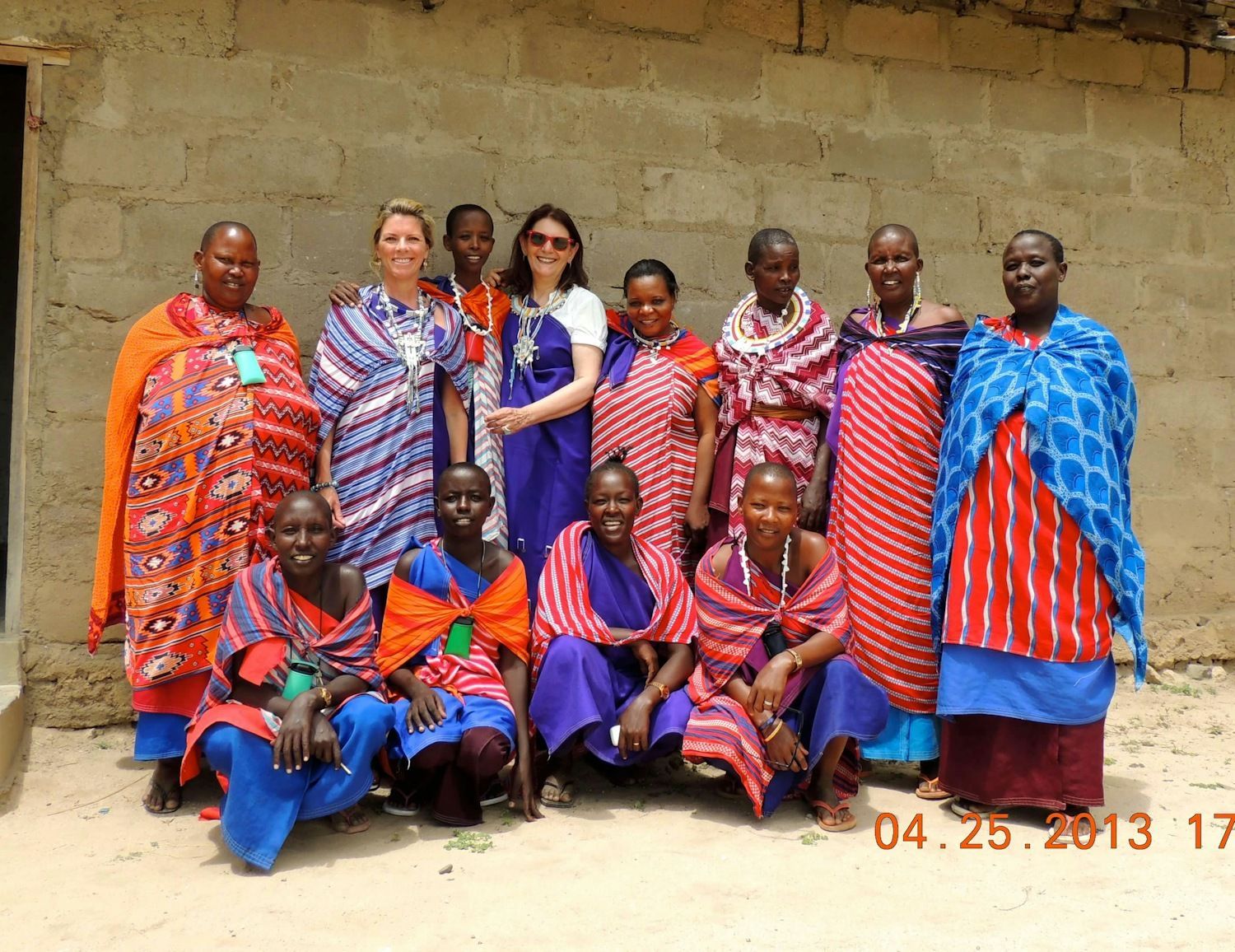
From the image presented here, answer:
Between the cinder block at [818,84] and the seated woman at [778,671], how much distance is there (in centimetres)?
209

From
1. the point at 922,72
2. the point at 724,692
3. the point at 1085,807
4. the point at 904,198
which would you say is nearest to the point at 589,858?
the point at 724,692

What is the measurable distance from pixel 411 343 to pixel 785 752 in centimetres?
184

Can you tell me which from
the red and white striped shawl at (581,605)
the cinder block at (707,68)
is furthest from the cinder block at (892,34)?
the red and white striped shawl at (581,605)

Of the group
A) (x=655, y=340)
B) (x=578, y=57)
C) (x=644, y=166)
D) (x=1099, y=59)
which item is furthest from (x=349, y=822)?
(x=1099, y=59)

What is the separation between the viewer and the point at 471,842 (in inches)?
132

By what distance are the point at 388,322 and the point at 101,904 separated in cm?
203

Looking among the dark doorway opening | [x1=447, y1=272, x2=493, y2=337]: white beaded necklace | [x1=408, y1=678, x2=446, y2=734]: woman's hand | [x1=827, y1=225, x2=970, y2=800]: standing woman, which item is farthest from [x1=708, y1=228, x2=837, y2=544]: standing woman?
the dark doorway opening

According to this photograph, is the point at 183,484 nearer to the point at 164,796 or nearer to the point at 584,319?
the point at 164,796

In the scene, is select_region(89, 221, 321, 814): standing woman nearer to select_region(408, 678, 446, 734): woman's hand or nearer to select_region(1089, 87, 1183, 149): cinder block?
select_region(408, 678, 446, 734): woman's hand

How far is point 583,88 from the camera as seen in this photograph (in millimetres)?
4809

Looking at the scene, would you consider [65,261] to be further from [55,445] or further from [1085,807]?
[1085,807]

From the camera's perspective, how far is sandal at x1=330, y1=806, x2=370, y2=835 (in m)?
3.46

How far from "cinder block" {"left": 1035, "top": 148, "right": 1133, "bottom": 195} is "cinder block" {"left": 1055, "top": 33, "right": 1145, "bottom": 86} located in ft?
1.13

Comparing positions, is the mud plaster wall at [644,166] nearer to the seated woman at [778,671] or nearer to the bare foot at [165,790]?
the bare foot at [165,790]
